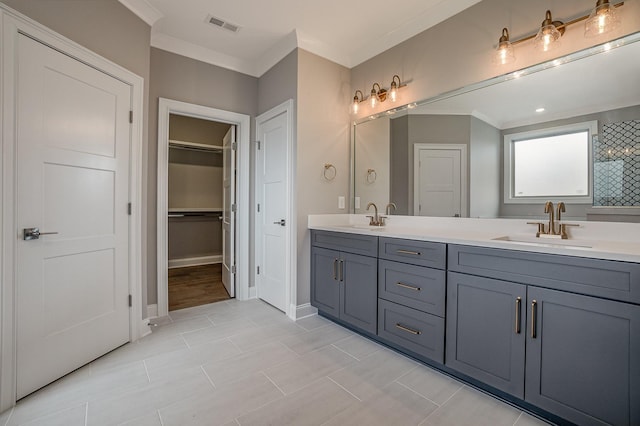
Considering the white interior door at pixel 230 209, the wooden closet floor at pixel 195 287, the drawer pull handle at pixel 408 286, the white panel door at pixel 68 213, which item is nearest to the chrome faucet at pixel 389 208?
the drawer pull handle at pixel 408 286

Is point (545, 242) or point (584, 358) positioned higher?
point (545, 242)

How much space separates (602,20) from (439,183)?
4.22 feet

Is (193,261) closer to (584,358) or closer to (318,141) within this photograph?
(318,141)

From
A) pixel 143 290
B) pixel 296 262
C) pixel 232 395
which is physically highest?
pixel 296 262

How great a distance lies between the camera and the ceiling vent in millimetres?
2589

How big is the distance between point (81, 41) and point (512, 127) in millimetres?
3037

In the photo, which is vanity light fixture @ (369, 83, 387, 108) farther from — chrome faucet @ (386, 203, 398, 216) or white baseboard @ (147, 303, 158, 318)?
white baseboard @ (147, 303, 158, 318)

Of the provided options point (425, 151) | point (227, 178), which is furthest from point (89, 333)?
point (425, 151)

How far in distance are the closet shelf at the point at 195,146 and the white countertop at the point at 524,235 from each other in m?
3.59

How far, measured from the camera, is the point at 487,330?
1.63 metres

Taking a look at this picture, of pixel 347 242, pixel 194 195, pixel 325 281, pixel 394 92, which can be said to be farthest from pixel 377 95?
pixel 194 195

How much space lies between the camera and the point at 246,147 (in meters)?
3.39

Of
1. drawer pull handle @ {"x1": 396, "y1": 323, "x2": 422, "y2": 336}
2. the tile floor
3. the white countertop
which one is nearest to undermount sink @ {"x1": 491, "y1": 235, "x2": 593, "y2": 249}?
the white countertop

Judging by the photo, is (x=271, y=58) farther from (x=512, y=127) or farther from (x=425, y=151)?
(x=512, y=127)
